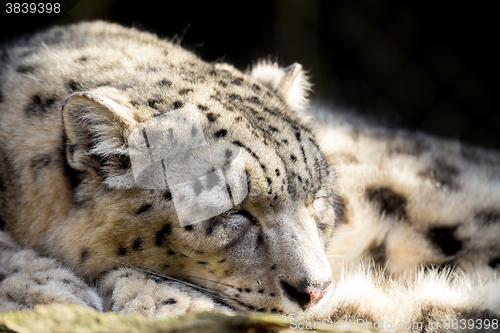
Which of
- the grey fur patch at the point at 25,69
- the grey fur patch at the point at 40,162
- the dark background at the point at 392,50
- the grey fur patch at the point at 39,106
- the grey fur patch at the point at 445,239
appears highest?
the dark background at the point at 392,50

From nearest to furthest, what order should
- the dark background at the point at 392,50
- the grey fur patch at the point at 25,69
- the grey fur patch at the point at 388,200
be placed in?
the grey fur patch at the point at 25,69 < the grey fur patch at the point at 388,200 < the dark background at the point at 392,50

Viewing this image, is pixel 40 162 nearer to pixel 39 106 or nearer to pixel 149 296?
pixel 39 106

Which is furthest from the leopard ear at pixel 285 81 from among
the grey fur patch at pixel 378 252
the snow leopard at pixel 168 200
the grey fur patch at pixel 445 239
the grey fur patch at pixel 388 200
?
the grey fur patch at pixel 445 239

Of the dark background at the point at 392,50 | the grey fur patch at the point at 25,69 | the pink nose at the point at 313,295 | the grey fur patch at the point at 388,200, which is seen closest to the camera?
the pink nose at the point at 313,295

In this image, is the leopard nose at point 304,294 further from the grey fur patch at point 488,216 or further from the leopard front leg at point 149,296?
the grey fur patch at point 488,216

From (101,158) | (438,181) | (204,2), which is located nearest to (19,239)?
(101,158)

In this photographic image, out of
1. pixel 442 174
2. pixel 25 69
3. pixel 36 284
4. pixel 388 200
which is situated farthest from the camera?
pixel 442 174

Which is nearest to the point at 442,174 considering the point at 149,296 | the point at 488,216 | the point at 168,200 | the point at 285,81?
the point at 488,216

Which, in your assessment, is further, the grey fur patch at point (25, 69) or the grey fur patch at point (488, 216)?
the grey fur patch at point (488, 216)

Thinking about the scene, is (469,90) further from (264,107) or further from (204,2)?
(264,107)
